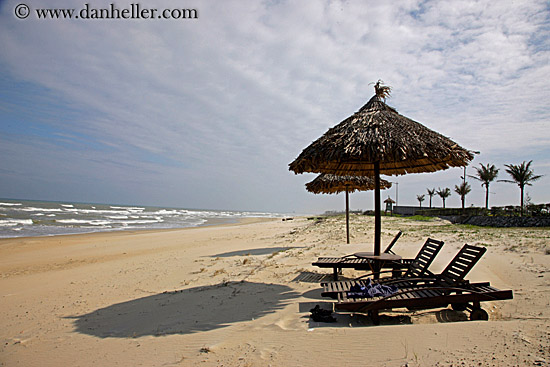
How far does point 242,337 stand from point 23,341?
3061 millimetres

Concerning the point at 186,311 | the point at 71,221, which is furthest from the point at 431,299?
the point at 71,221

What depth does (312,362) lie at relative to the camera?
3.04m

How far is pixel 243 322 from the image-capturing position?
4246 mm

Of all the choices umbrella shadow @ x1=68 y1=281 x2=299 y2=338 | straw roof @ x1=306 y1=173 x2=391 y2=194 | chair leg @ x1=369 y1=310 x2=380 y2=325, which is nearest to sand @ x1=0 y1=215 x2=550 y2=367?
umbrella shadow @ x1=68 y1=281 x2=299 y2=338

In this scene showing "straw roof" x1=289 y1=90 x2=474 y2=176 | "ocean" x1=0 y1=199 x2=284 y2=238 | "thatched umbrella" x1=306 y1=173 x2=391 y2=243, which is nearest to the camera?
"straw roof" x1=289 y1=90 x2=474 y2=176

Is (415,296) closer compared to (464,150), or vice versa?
(415,296)

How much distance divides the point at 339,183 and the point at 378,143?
6.34m

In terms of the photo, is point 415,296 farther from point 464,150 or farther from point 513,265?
point 513,265

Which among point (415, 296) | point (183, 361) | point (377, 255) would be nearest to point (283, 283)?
point (377, 255)

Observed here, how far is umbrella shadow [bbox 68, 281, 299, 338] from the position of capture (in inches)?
168

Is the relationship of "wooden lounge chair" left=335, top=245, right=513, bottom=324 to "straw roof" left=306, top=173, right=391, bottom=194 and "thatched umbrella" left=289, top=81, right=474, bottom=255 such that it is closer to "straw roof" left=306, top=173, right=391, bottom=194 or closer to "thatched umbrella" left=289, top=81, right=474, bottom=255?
"thatched umbrella" left=289, top=81, right=474, bottom=255

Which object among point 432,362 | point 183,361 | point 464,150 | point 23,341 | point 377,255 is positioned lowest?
point 23,341

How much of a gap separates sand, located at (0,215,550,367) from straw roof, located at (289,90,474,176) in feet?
7.35

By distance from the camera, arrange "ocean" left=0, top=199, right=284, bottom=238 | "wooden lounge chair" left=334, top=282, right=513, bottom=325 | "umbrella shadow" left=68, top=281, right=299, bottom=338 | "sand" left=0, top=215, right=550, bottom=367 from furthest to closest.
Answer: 1. "ocean" left=0, top=199, right=284, bottom=238
2. "umbrella shadow" left=68, top=281, right=299, bottom=338
3. "wooden lounge chair" left=334, top=282, right=513, bottom=325
4. "sand" left=0, top=215, right=550, bottom=367
